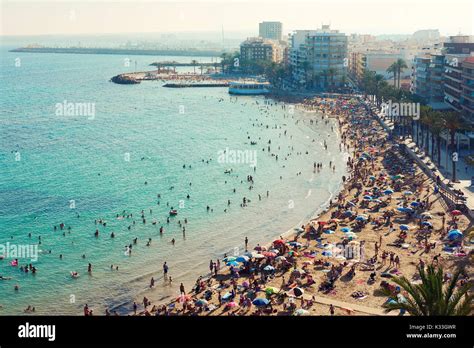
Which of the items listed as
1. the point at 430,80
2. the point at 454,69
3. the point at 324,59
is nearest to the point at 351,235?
the point at 454,69

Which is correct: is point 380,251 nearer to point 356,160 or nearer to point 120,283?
point 120,283

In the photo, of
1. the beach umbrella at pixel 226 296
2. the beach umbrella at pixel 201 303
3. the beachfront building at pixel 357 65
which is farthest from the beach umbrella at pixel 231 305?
the beachfront building at pixel 357 65

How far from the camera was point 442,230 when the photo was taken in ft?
148

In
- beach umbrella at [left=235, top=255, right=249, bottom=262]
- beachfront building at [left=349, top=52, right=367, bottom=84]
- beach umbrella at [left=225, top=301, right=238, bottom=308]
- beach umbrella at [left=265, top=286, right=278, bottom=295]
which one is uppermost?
beachfront building at [left=349, top=52, right=367, bottom=84]

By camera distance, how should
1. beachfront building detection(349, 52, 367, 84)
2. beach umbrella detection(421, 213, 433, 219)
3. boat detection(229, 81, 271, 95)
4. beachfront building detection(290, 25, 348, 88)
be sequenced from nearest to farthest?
beach umbrella detection(421, 213, 433, 219), beachfront building detection(349, 52, 367, 84), beachfront building detection(290, 25, 348, 88), boat detection(229, 81, 271, 95)

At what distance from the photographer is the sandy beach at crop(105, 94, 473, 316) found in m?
34.0

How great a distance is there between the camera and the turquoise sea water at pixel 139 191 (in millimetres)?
40531

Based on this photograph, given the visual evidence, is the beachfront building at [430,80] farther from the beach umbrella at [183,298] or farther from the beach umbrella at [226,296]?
the beach umbrella at [183,298]

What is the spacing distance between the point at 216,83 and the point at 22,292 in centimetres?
15354

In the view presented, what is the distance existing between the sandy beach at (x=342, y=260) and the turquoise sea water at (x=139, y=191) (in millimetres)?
2927

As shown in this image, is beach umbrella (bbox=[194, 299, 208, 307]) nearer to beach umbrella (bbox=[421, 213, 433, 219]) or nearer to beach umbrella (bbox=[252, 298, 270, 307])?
beach umbrella (bbox=[252, 298, 270, 307])

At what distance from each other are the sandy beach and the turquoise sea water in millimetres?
2927

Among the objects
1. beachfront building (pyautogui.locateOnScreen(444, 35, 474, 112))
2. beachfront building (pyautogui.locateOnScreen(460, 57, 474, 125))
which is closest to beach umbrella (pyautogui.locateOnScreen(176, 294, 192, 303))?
beachfront building (pyautogui.locateOnScreen(460, 57, 474, 125))

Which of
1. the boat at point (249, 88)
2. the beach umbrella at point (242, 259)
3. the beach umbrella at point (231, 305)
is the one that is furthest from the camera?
the boat at point (249, 88)
